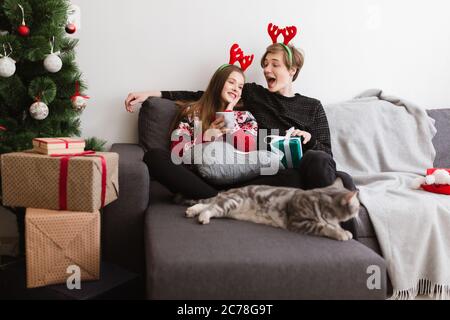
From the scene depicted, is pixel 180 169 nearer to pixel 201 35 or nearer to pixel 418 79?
pixel 201 35

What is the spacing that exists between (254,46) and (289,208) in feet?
4.11

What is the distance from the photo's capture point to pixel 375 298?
1.18 metres

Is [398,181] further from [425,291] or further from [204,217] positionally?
[204,217]

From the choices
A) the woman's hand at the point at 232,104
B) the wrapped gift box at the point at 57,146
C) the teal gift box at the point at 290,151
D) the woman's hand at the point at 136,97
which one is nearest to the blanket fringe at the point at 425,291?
the teal gift box at the point at 290,151

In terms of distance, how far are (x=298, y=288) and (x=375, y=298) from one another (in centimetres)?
25

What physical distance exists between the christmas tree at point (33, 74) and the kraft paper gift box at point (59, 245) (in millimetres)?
479

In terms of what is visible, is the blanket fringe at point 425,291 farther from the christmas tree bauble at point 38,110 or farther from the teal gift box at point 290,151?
the christmas tree bauble at point 38,110

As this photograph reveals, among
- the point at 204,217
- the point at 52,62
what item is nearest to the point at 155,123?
the point at 52,62

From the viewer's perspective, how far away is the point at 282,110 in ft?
7.00

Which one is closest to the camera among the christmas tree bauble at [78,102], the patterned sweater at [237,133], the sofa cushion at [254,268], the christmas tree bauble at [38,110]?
the sofa cushion at [254,268]

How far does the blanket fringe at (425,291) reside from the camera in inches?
59.5

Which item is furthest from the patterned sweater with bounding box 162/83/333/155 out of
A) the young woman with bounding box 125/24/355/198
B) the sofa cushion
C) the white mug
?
the sofa cushion
